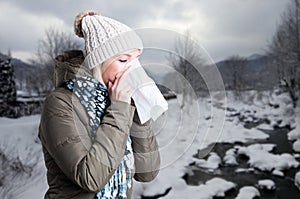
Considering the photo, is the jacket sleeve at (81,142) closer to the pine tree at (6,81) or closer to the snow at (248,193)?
the snow at (248,193)

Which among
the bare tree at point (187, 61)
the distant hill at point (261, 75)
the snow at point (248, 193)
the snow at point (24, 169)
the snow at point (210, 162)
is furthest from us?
the distant hill at point (261, 75)

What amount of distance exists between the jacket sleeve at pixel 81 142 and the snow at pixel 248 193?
4.26 meters

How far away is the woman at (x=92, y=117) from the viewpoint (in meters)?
0.50

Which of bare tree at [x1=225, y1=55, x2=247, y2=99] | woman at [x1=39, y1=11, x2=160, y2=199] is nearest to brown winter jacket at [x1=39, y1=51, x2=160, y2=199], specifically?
woman at [x1=39, y1=11, x2=160, y2=199]

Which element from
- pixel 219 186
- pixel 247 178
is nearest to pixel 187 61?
pixel 219 186

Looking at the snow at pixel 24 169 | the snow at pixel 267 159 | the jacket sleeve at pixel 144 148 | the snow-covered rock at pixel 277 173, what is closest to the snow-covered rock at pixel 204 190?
the snow-covered rock at pixel 277 173

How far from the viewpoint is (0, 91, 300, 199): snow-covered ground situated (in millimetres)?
654

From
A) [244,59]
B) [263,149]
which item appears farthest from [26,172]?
[244,59]

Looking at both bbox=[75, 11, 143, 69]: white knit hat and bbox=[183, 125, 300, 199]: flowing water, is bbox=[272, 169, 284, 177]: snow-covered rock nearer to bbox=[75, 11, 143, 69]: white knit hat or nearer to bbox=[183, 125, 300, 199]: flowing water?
bbox=[183, 125, 300, 199]: flowing water

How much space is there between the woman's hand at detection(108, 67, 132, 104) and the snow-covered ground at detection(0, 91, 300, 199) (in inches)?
5.8

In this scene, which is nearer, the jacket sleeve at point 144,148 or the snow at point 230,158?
the jacket sleeve at point 144,148

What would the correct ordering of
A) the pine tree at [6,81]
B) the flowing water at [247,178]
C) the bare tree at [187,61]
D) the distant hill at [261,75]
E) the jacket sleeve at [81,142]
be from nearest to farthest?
1. the jacket sleeve at [81,142]
2. the bare tree at [187,61]
3. the flowing water at [247,178]
4. the pine tree at [6,81]
5. the distant hill at [261,75]

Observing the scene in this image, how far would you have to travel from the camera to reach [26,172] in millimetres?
3742

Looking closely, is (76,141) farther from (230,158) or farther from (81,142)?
(230,158)
